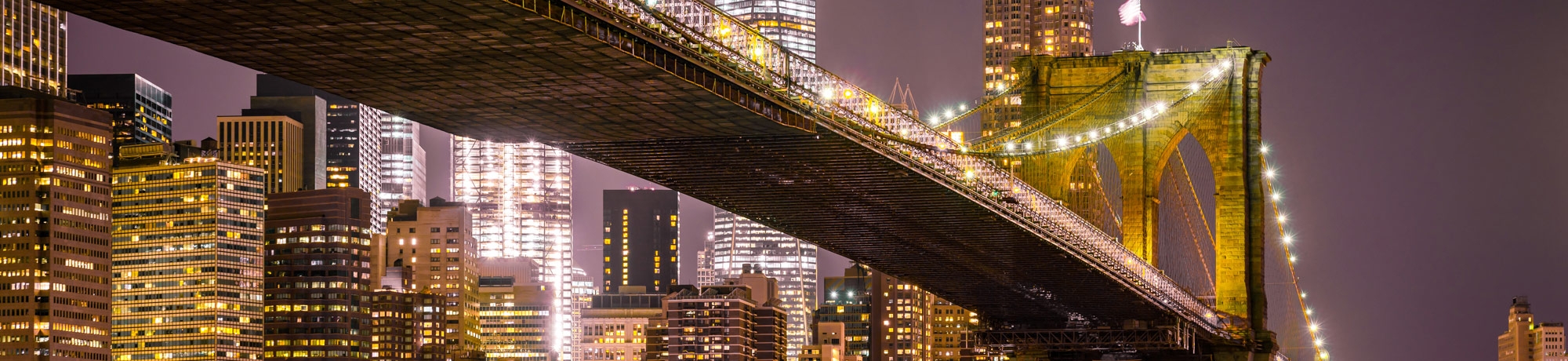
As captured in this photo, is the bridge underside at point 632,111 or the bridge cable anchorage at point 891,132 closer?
the bridge underside at point 632,111

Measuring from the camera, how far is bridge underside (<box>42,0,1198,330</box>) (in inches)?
1700

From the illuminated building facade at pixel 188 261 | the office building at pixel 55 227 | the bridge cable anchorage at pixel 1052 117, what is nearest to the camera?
the bridge cable anchorage at pixel 1052 117

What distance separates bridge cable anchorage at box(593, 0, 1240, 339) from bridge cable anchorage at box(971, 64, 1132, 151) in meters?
2.24

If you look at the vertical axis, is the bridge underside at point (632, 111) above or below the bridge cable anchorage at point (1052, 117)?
below

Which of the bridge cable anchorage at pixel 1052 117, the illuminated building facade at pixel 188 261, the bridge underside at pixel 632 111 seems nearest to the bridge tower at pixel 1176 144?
the bridge cable anchorage at pixel 1052 117

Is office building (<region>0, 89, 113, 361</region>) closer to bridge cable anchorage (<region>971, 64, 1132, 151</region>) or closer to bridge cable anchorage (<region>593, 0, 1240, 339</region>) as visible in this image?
bridge cable anchorage (<region>971, 64, 1132, 151</region>)

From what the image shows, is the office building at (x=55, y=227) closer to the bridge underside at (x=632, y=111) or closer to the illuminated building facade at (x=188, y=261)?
the illuminated building facade at (x=188, y=261)

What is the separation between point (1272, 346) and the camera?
89.2m

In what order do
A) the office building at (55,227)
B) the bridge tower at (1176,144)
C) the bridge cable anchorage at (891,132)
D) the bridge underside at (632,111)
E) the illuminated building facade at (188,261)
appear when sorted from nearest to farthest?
the bridge underside at (632,111)
the bridge cable anchorage at (891,132)
the bridge tower at (1176,144)
the office building at (55,227)
the illuminated building facade at (188,261)

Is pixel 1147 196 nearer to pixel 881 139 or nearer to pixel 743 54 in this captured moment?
pixel 881 139

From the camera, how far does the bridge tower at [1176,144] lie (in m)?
86.5

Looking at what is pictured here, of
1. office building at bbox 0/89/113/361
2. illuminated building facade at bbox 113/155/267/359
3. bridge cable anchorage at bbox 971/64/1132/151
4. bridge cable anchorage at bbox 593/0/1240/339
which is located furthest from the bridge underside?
illuminated building facade at bbox 113/155/267/359

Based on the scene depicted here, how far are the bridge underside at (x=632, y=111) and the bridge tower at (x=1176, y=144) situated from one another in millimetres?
3214

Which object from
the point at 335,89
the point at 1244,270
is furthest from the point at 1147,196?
the point at 335,89
